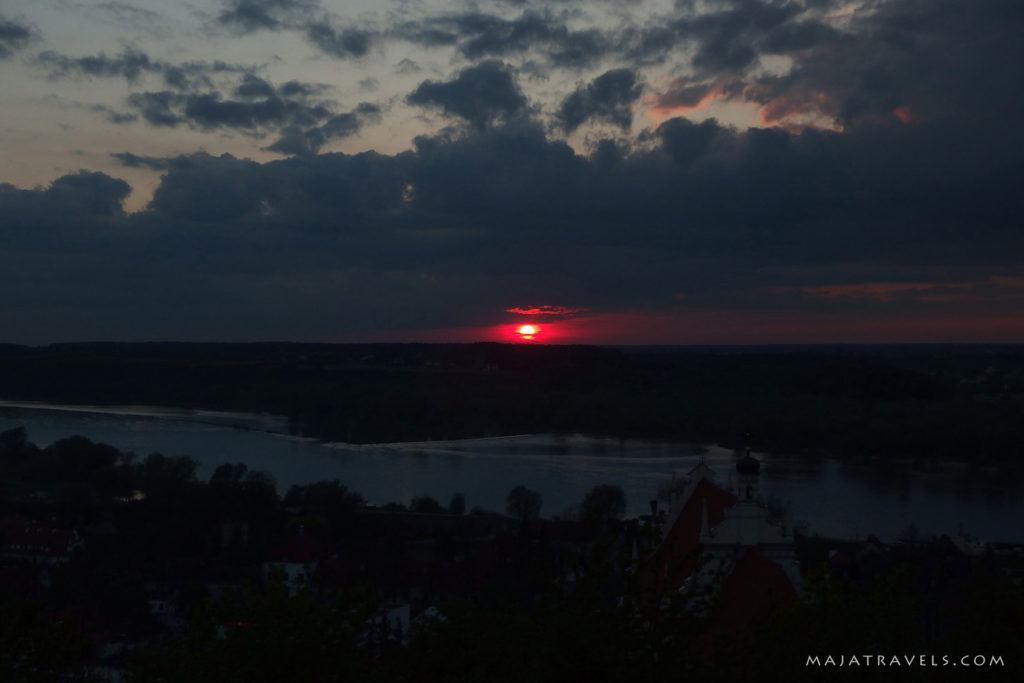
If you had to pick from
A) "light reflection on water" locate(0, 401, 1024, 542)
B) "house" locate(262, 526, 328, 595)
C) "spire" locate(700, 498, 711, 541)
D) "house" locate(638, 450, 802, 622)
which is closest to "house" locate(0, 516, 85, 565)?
"house" locate(262, 526, 328, 595)

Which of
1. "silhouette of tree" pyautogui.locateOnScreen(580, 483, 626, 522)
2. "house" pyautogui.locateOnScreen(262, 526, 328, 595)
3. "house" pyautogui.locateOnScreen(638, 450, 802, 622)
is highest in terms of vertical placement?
"silhouette of tree" pyautogui.locateOnScreen(580, 483, 626, 522)

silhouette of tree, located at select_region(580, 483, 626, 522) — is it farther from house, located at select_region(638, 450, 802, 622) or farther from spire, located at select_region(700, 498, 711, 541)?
spire, located at select_region(700, 498, 711, 541)

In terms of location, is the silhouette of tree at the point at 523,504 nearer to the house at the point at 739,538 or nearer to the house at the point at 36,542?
the house at the point at 36,542

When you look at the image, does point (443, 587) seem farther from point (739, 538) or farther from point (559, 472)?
point (559, 472)

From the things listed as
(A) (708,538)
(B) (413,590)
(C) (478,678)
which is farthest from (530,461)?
(C) (478,678)

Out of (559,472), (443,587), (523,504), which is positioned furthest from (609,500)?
(559,472)

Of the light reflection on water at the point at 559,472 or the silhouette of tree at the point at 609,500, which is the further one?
the light reflection on water at the point at 559,472

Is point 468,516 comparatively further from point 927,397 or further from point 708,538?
point 927,397

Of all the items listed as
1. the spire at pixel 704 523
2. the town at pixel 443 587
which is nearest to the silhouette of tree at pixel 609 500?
the town at pixel 443 587
